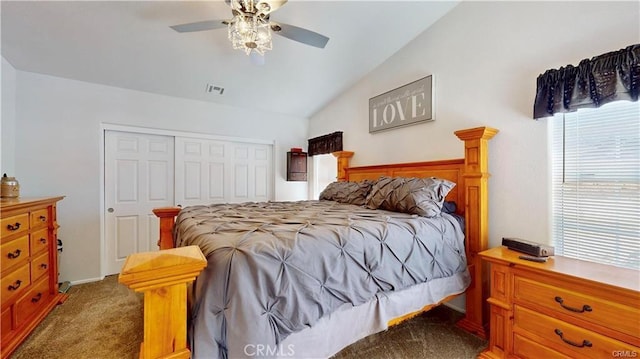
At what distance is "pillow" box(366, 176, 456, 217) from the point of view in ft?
6.38

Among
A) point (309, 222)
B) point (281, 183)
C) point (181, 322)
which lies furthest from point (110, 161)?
point (181, 322)

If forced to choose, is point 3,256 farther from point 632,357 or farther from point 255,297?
point 632,357

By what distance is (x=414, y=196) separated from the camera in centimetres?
201

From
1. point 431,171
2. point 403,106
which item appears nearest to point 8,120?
point 403,106

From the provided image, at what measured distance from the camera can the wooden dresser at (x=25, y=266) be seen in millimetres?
1647

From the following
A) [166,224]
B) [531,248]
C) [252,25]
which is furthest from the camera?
[166,224]

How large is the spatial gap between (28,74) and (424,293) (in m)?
4.31

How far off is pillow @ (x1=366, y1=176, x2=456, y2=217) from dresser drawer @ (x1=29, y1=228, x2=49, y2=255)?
2768mm

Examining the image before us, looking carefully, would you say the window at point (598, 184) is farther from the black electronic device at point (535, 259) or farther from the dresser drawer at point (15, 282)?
the dresser drawer at point (15, 282)

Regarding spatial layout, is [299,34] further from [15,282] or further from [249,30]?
[15,282]

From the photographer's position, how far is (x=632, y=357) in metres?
1.16

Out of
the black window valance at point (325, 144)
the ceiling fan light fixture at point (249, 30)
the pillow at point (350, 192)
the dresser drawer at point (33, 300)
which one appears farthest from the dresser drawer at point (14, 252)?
the black window valance at point (325, 144)

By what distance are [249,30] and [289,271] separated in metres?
1.56

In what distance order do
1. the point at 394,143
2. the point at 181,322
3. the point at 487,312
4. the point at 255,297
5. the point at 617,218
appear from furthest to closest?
the point at 394,143, the point at 487,312, the point at 617,218, the point at 255,297, the point at 181,322
